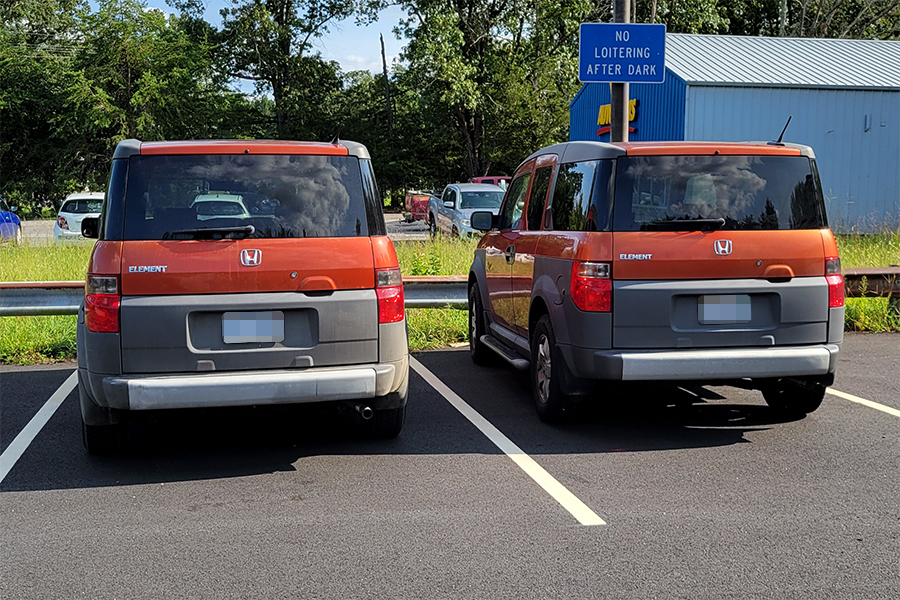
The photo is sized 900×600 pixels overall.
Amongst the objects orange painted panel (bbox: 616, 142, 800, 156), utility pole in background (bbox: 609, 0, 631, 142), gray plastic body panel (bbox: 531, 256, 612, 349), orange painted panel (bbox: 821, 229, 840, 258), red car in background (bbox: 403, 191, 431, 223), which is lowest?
red car in background (bbox: 403, 191, 431, 223)

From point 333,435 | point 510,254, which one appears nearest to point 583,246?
point 510,254

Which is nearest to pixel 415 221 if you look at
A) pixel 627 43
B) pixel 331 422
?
pixel 627 43

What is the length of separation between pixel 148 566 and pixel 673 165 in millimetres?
3842

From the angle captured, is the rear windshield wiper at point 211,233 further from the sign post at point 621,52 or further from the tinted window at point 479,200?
the tinted window at point 479,200

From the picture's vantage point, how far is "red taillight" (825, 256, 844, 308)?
5.84 m

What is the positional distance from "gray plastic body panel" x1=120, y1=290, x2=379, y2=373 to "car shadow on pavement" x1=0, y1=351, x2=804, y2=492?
0.33 m

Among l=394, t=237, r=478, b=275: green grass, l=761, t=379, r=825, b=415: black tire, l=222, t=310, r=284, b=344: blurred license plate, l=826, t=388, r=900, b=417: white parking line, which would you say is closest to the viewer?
l=222, t=310, r=284, b=344: blurred license plate

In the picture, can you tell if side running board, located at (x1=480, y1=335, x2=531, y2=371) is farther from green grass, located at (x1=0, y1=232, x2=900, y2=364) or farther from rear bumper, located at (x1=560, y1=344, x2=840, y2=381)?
green grass, located at (x1=0, y1=232, x2=900, y2=364)

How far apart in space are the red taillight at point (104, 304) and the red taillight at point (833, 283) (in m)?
4.28

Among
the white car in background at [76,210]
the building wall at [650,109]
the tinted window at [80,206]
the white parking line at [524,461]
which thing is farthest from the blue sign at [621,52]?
the tinted window at [80,206]

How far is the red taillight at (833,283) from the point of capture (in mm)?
5840

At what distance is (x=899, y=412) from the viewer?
21.6 feet

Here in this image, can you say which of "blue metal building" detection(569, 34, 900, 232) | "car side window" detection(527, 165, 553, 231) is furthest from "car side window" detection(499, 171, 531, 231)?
"blue metal building" detection(569, 34, 900, 232)

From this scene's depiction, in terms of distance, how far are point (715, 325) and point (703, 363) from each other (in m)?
0.28
